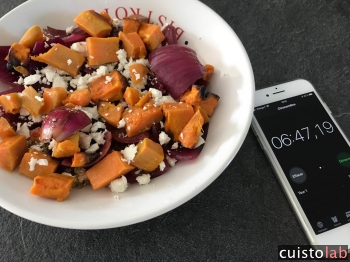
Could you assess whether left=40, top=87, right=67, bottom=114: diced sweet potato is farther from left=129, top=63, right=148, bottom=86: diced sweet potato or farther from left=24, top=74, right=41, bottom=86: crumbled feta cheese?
left=129, top=63, right=148, bottom=86: diced sweet potato

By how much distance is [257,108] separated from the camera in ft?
3.19

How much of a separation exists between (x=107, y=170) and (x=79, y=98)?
18 centimetres

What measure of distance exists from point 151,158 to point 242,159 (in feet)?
0.98

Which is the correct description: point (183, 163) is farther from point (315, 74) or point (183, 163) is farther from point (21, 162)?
point (315, 74)

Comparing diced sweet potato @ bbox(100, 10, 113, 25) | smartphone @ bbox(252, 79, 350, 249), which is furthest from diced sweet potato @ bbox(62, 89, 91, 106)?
smartphone @ bbox(252, 79, 350, 249)

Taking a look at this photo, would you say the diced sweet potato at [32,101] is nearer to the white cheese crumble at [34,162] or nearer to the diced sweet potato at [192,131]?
the white cheese crumble at [34,162]

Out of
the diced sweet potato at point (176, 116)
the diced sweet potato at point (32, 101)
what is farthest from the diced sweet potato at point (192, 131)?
the diced sweet potato at point (32, 101)

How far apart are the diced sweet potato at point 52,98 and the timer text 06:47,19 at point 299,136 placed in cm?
55

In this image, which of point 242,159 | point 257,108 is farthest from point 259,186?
point 257,108

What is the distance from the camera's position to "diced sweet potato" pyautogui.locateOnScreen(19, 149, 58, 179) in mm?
724

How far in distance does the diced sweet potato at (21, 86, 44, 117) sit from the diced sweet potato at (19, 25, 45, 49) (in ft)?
0.49

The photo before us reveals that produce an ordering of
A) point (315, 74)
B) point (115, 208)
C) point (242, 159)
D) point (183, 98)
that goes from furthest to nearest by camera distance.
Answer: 1. point (315, 74)
2. point (242, 159)
3. point (183, 98)
4. point (115, 208)

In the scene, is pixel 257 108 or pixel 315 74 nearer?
pixel 257 108

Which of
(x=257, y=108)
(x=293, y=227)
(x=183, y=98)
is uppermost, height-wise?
(x=183, y=98)
